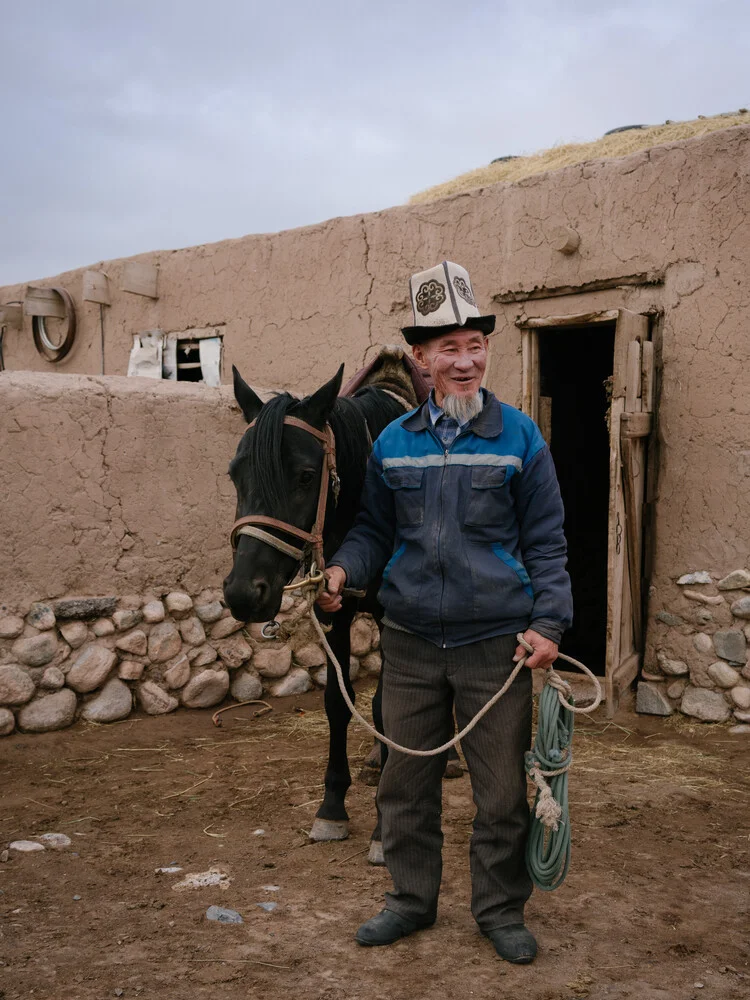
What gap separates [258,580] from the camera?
8.09 feet

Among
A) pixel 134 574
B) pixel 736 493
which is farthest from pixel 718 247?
pixel 134 574

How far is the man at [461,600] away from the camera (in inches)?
95.0

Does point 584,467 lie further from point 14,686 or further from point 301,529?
point 301,529

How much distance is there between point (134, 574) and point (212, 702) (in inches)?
35.7

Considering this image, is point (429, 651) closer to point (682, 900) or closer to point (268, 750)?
point (682, 900)

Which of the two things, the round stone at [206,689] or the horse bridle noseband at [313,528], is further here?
the round stone at [206,689]

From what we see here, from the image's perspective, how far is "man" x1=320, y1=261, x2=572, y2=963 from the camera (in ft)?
7.91

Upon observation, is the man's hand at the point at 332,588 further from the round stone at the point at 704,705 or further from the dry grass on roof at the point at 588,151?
the dry grass on roof at the point at 588,151

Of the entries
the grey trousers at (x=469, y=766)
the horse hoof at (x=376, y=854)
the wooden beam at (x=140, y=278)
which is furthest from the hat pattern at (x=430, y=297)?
the wooden beam at (x=140, y=278)

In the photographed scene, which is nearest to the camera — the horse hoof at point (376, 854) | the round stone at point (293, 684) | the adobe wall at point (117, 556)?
the horse hoof at point (376, 854)

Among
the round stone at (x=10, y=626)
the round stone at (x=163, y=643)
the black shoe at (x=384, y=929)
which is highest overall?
the round stone at (x=10, y=626)

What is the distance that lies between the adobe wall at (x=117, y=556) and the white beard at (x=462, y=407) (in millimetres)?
2864

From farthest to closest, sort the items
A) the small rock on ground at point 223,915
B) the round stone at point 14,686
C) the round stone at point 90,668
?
the round stone at point 90,668
the round stone at point 14,686
the small rock on ground at point 223,915

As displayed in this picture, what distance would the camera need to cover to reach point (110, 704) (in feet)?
15.5
